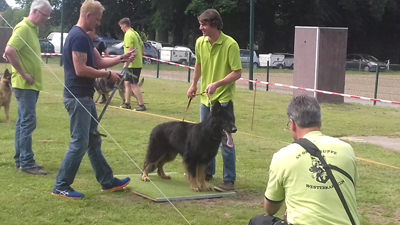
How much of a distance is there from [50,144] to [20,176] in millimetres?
2084

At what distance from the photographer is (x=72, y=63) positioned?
537cm

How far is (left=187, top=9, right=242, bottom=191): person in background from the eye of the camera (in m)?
6.05

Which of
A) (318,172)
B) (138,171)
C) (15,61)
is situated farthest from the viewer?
(138,171)

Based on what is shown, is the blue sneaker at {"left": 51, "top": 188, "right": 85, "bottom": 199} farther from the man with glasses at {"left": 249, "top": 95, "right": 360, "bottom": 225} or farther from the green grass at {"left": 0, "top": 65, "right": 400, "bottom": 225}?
the man with glasses at {"left": 249, "top": 95, "right": 360, "bottom": 225}

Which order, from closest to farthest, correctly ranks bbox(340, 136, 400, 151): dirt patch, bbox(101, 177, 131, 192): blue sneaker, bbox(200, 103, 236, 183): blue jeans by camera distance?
1. bbox(101, 177, 131, 192): blue sneaker
2. bbox(200, 103, 236, 183): blue jeans
3. bbox(340, 136, 400, 151): dirt patch

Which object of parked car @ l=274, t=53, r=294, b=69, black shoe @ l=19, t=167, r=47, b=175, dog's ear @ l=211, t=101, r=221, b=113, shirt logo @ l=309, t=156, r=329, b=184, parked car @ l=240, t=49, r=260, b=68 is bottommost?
parked car @ l=274, t=53, r=294, b=69

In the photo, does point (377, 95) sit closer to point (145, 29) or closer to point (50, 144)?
point (50, 144)

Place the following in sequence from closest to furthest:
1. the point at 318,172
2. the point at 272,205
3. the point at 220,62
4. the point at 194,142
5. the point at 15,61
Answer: the point at 318,172
the point at 272,205
the point at 194,142
the point at 220,62
the point at 15,61

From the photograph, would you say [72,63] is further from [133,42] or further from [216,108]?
[133,42]

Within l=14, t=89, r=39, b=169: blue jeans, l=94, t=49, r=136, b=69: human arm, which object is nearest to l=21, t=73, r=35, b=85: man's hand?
l=14, t=89, r=39, b=169: blue jeans

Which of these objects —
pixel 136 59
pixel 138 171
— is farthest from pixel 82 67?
pixel 136 59

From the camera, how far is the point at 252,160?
787cm

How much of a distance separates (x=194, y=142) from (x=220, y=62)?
966 mm

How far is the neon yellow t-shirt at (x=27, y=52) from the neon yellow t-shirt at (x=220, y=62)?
1971 mm
